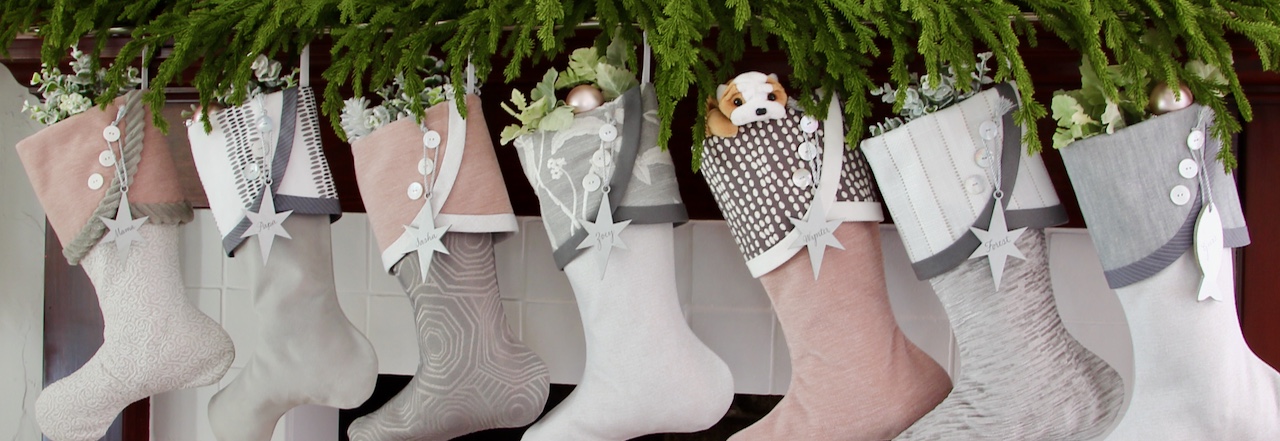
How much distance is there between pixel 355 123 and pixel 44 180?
20.1 inches

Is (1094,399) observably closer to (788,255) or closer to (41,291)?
(788,255)

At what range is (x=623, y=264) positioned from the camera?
1.18 m

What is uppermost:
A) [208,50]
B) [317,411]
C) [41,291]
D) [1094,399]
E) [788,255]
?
[208,50]

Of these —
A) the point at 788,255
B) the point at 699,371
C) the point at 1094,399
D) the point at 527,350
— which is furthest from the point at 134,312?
the point at 1094,399

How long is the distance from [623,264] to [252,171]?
53 cm

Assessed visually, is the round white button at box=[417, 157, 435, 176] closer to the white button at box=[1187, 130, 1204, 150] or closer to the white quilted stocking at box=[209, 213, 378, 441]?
the white quilted stocking at box=[209, 213, 378, 441]

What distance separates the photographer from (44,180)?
1366 millimetres

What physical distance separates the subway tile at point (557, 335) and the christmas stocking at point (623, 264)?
13.5 inches

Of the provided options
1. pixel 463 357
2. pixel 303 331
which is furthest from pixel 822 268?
pixel 303 331

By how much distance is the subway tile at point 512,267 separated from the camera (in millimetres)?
1567

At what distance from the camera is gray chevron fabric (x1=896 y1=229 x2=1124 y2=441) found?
43.5 inches

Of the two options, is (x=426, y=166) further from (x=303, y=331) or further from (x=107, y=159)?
(x=107, y=159)

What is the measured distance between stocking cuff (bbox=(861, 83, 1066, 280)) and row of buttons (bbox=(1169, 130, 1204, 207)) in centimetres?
13

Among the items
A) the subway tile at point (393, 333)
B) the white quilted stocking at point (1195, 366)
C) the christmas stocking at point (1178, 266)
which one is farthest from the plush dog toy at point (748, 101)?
the subway tile at point (393, 333)
